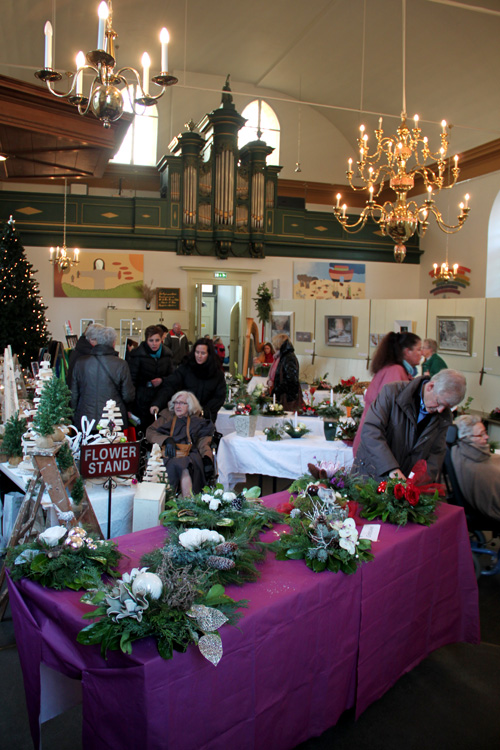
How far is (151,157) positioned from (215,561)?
1335 cm

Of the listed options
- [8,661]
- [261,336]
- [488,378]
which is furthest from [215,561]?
[261,336]

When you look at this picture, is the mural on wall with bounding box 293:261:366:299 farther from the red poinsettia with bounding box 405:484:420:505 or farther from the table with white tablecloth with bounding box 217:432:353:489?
the red poinsettia with bounding box 405:484:420:505

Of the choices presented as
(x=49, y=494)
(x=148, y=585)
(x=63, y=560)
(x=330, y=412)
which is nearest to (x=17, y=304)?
(x=330, y=412)

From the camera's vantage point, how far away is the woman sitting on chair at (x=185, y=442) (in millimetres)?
4371

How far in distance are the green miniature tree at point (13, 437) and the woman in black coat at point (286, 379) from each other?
3.12 m

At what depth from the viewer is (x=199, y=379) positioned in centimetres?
552

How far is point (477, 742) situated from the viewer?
2396 millimetres

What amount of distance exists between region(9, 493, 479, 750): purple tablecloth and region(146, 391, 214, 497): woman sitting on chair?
1951 mm

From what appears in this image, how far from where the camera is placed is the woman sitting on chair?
14.3ft

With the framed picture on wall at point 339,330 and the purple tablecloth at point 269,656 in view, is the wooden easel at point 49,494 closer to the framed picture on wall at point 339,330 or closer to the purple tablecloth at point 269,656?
the purple tablecloth at point 269,656

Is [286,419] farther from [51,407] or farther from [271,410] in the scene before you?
[51,407]

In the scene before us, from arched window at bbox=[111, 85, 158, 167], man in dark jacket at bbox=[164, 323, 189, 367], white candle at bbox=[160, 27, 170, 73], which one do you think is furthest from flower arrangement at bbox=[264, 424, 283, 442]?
arched window at bbox=[111, 85, 158, 167]

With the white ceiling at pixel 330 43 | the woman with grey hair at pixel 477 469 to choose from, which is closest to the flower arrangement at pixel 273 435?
the woman with grey hair at pixel 477 469

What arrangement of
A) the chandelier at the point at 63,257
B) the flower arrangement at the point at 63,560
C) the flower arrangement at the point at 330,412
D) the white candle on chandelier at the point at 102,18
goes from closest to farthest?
the flower arrangement at the point at 63,560
the white candle on chandelier at the point at 102,18
the flower arrangement at the point at 330,412
the chandelier at the point at 63,257
